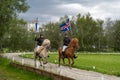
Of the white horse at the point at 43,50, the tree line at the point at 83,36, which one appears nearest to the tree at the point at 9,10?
the white horse at the point at 43,50

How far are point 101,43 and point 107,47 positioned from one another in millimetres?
2736

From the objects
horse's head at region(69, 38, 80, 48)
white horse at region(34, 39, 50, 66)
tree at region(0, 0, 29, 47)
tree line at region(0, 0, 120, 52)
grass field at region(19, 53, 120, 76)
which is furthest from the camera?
tree line at region(0, 0, 120, 52)

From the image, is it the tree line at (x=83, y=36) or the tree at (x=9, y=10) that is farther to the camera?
the tree line at (x=83, y=36)

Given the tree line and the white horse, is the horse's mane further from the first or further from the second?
the tree line

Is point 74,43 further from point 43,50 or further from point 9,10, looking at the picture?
point 9,10

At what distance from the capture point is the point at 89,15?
112 m

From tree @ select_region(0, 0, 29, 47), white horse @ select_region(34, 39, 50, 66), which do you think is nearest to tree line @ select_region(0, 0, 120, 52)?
tree @ select_region(0, 0, 29, 47)

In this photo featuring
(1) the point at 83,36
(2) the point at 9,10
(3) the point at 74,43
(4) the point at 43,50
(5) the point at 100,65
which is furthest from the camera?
(1) the point at 83,36

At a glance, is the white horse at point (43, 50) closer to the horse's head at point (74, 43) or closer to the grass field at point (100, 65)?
the horse's head at point (74, 43)

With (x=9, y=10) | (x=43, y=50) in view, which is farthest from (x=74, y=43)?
(x=9, y=10)

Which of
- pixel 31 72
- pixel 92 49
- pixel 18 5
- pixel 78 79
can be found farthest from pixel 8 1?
pixel 92 49

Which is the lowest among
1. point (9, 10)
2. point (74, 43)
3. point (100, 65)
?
point (100, 65)

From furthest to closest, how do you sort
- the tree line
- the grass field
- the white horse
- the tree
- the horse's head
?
the tree line → the tree → the white horse → the horse's head → the grass field

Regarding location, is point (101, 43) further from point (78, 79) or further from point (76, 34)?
point (78, 79)
